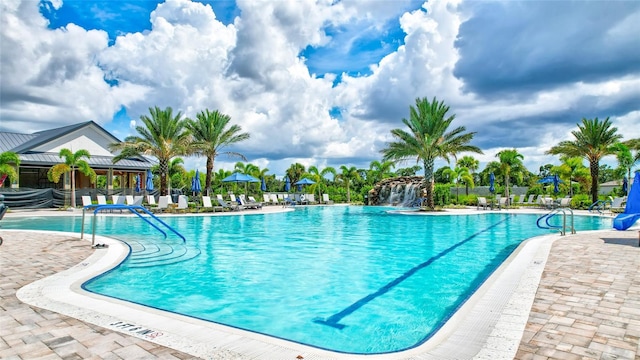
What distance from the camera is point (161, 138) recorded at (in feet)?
81.9

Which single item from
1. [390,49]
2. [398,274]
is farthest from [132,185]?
[398,274]

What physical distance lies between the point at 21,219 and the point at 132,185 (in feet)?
57.6

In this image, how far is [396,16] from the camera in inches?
624

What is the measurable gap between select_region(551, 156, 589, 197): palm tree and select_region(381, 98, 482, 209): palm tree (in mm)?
14132

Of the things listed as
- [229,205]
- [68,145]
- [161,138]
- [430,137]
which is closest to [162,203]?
[229,205]

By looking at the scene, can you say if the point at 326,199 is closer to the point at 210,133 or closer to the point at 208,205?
the point at 210,133

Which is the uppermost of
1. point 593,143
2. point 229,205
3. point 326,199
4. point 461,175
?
point 593,143

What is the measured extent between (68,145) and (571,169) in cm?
4378

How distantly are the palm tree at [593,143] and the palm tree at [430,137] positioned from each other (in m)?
6.61

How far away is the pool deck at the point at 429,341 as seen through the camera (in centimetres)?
314

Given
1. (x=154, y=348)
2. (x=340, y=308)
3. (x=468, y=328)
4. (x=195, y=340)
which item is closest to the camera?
(x=154, y=348)

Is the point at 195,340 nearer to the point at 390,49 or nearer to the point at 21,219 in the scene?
the point at 390,49

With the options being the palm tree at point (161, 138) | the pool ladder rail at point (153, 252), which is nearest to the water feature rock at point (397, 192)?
the palm tree at point (161, 138)

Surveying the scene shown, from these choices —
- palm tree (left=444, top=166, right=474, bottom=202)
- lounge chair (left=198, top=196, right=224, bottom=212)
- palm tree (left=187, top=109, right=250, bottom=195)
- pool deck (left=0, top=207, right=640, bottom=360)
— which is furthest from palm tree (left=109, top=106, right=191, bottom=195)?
palm tree (left=444, top=166, right=474, bottom=202)
